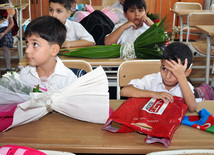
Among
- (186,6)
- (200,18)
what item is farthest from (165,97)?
(186,6)

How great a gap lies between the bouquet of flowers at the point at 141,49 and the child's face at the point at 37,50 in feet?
2.45

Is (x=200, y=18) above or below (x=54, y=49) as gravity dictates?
above

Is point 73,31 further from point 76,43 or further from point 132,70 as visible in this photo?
point 132,70

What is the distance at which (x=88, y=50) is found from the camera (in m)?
2.27

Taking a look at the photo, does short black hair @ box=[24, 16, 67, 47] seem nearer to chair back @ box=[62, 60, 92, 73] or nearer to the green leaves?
chair back @ box=[62, 60, 92, 73]

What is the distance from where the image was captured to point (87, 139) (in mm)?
1059

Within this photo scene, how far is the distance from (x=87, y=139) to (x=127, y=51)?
1288 mm

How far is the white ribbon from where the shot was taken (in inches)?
88.6

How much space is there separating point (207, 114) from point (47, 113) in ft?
2.24

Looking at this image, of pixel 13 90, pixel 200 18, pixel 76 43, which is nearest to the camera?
pixel 13 90

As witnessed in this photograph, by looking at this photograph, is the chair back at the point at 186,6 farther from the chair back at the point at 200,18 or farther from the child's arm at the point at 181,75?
the child's arm at the point at 181,75

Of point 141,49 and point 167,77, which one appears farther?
point 141,49

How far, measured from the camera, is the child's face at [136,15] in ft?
8.89

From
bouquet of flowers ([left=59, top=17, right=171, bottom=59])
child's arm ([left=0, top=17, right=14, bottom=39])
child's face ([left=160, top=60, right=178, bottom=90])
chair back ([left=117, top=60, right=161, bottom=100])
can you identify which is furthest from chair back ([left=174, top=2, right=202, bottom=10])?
child's face ([left=160, top=60, right=178, bottom=90])
